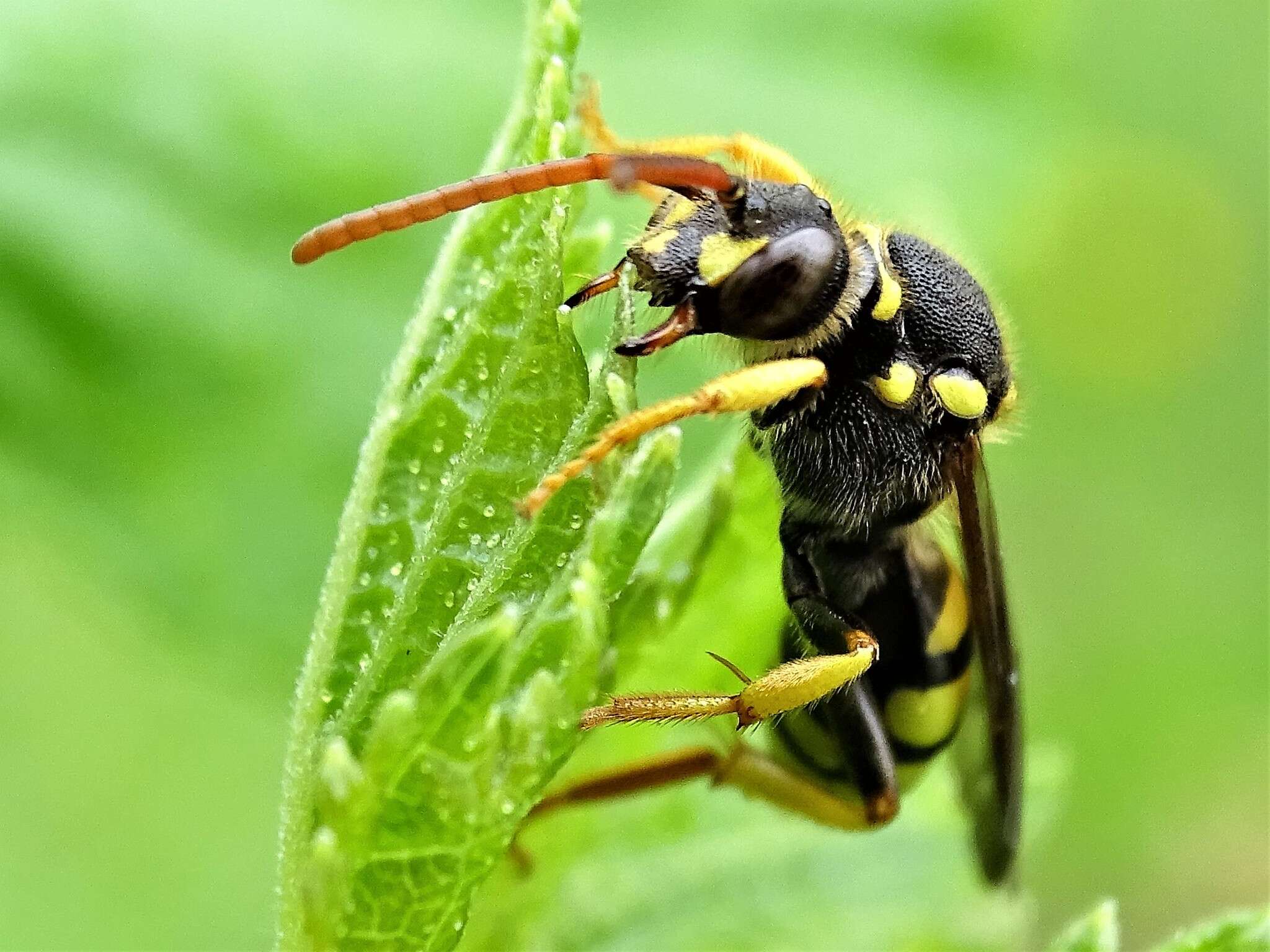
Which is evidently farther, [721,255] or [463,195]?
[721,255]

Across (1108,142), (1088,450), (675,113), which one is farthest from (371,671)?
(1108,142)

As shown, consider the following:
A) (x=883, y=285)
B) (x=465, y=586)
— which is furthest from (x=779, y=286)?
(x=465, y=586)

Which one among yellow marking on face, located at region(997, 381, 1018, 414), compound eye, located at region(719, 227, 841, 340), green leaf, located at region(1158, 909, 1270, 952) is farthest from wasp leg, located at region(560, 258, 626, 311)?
green leaf, located at region(1158, 909, 1270, 952)

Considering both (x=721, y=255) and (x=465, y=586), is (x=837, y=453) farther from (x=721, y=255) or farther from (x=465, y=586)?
(x=465, y=586)

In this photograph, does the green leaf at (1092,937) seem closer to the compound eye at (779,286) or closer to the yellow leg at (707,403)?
the yellow leg at (707,403)

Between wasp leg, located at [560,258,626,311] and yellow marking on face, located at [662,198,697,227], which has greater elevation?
yellow marking on face, located at [662,198,697,227]

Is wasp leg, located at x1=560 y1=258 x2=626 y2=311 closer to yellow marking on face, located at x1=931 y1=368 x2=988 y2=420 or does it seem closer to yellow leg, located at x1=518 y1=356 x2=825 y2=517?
yellow leg, located at x1=518 y1=356 x2=825 y2=517
